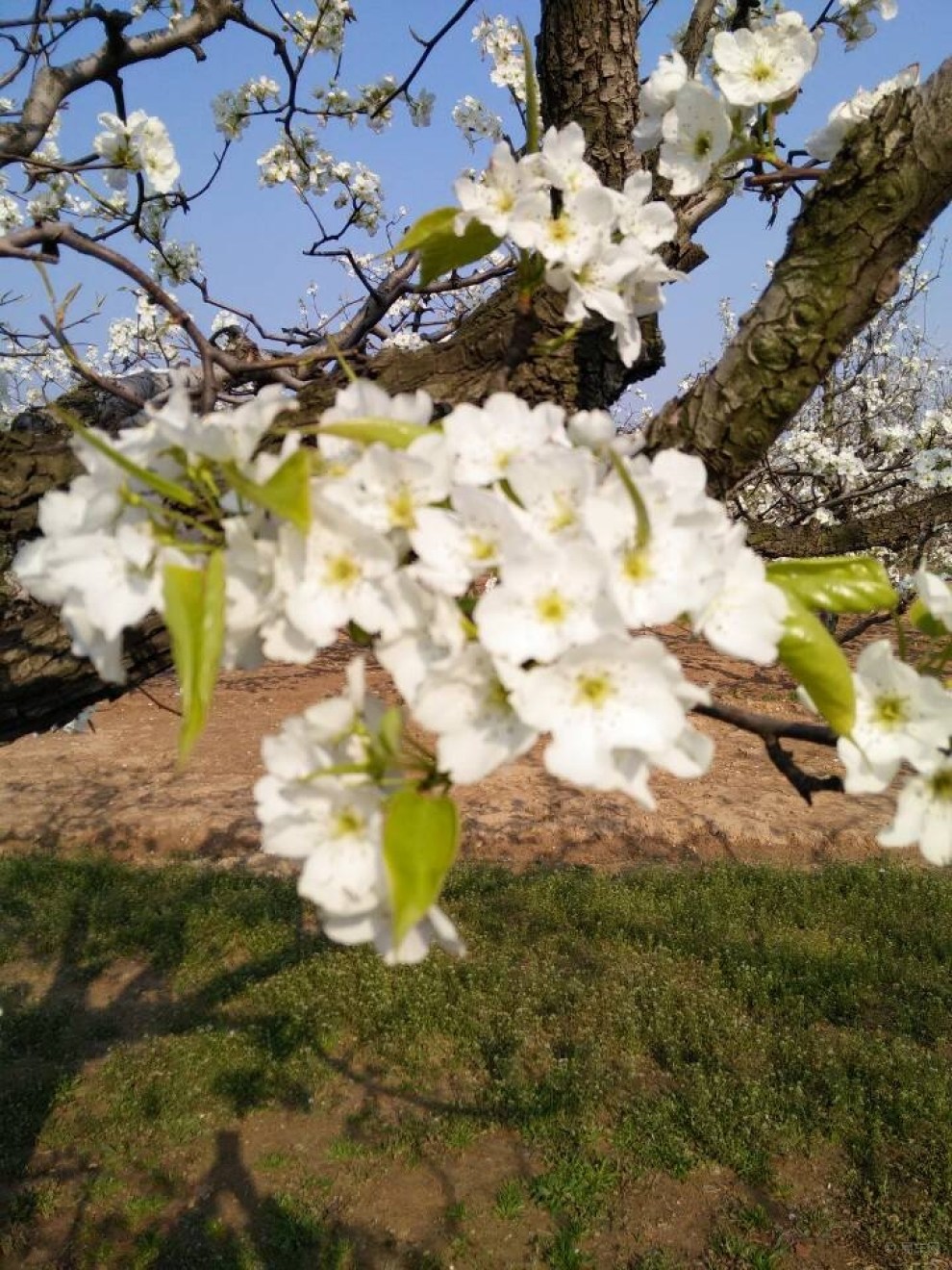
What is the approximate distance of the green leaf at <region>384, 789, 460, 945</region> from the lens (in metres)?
0.44

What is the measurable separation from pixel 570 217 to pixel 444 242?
102 mm

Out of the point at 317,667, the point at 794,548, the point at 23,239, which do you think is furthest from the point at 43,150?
the point at 317,667

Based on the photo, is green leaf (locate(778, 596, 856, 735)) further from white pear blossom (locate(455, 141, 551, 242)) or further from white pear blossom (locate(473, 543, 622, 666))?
white pear blossom (locate(455, 141, 551, 242))

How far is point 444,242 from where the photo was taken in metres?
0.75

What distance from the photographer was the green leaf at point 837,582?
626 mm

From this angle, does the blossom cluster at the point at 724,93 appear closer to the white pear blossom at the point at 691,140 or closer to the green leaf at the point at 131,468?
the white pear blossom at the point at 691,140

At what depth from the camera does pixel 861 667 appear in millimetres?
615

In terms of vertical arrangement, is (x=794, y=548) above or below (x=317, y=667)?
above

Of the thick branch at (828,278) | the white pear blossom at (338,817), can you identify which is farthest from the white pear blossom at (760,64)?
the white pear blossom at (338,817)

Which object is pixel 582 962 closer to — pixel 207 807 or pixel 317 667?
pixel 207 807

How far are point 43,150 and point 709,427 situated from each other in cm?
275

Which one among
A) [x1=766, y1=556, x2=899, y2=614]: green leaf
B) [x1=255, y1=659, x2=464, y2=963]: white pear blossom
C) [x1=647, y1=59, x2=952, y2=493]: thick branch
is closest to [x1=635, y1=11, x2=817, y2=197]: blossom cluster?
[x1=647, y1=59, x2=952, y2=493]: thick branch

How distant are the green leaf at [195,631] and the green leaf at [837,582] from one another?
0.36 m

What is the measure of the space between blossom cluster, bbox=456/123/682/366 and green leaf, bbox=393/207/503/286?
1cm
